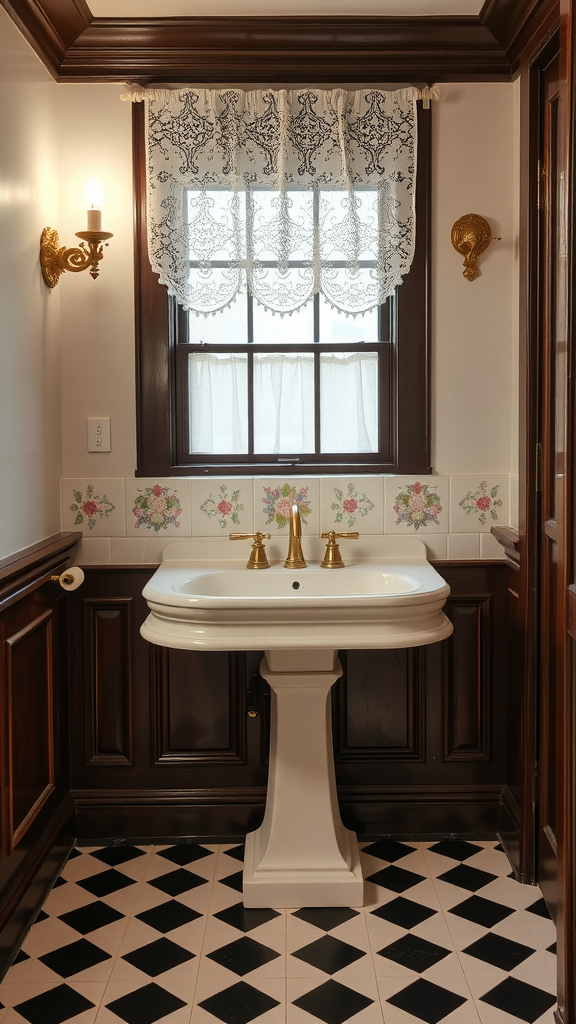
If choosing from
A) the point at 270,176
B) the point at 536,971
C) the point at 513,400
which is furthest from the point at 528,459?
the point at 536,971

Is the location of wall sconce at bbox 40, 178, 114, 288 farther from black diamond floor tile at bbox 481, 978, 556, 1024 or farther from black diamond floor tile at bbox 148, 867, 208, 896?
black diamond floor tile at bbox 481, 978, 556, 1024

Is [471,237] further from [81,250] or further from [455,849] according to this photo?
[455,849]

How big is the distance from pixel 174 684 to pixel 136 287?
1256 millimetres

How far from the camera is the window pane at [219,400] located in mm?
2971

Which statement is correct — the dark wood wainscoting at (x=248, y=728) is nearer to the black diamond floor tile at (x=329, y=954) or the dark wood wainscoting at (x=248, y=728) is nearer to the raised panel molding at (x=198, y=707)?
the raised panel molding at (x=198, y=707)

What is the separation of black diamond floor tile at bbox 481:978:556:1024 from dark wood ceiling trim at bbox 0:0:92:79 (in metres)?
2.62

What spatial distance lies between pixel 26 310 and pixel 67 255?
0.97 feet

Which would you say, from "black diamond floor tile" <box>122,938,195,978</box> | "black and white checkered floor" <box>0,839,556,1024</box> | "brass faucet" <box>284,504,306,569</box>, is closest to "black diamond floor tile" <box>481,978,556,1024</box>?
"black and white checkered floor" <box>0,839,556,1024</box>

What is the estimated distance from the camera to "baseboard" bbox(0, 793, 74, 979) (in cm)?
225

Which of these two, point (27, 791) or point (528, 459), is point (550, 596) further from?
point (27, 791)

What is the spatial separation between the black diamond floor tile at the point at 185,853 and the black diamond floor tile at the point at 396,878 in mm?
528

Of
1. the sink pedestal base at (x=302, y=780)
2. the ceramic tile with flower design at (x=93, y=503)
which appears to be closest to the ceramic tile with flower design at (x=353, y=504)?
the sink pedestal base at (x=302, y=780)

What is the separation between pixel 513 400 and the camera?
2893 millimetres

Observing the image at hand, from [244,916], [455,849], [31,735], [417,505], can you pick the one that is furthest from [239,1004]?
[417,505]
